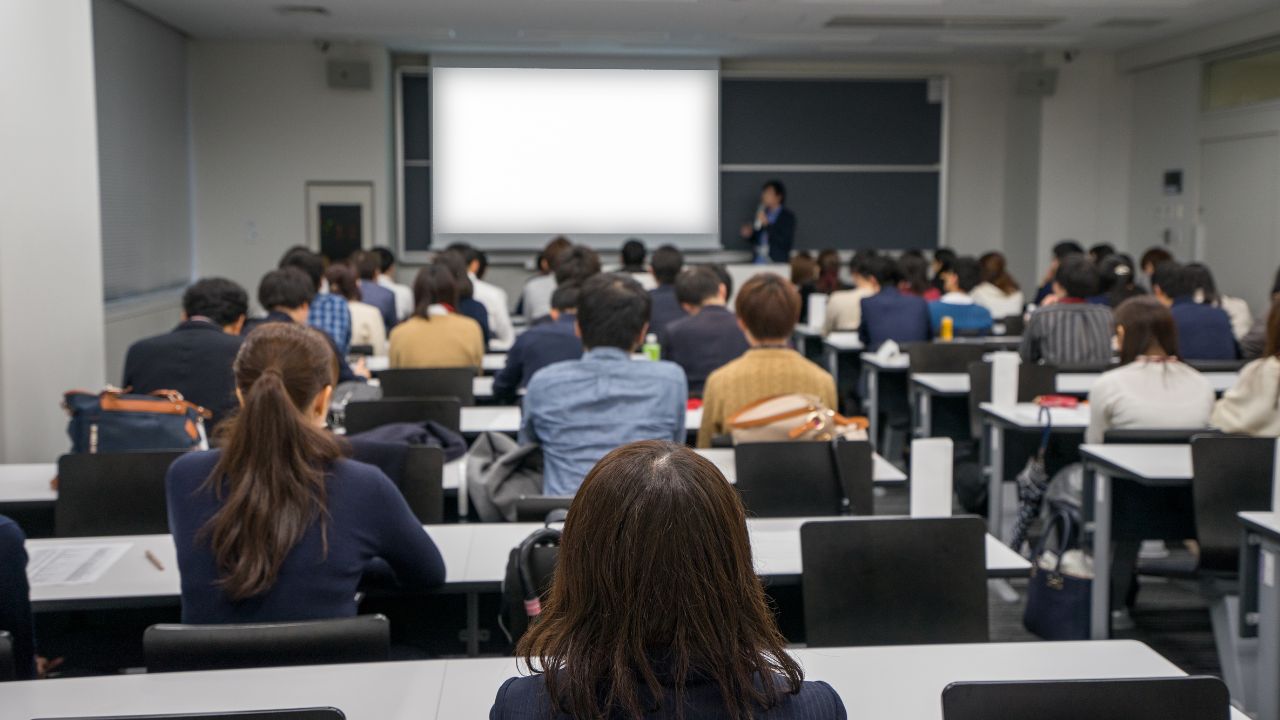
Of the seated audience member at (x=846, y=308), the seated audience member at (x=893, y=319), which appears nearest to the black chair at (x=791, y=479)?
the seated audience member at (x=893, y=319)

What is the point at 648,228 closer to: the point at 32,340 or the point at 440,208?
the point at 440,208

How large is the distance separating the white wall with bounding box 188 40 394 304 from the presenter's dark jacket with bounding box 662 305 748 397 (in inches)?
266

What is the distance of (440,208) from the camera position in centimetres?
1177

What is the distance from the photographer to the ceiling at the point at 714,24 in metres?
9.15

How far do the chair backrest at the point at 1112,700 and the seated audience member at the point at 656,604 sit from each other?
1.05 feet

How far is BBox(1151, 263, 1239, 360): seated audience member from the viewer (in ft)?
19.9

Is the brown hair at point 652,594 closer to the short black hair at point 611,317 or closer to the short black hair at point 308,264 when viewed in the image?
the short black hair at point 611,317

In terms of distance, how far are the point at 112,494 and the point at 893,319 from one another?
5039 mm

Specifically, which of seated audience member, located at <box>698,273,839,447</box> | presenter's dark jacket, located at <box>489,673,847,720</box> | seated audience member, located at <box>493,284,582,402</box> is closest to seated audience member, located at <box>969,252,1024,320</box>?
seated audience member, located at <box>493,284,582,402</box>

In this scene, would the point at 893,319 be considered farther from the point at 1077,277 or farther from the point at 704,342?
the point at 704,342

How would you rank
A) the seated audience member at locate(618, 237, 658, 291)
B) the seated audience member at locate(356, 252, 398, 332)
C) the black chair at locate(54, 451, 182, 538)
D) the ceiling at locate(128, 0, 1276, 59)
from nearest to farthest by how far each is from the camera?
the black chair at locate(54, 451, 182, 538) < the seated audience member at locate(356, 252, 398, 332) < the seated audience member at locate(618, 237, 658, 291) < the ceiling at locate(128, 0, 1276, 59)

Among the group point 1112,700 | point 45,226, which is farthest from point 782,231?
point 1112,700

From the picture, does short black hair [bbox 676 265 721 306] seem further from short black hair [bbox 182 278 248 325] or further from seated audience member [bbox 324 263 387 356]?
short black hair [bbox 182 278 248 325]

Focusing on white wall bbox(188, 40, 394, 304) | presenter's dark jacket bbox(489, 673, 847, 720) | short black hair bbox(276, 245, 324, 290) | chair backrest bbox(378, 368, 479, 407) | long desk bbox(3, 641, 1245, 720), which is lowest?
long desk bbox(3, 641, 1245, 720)
